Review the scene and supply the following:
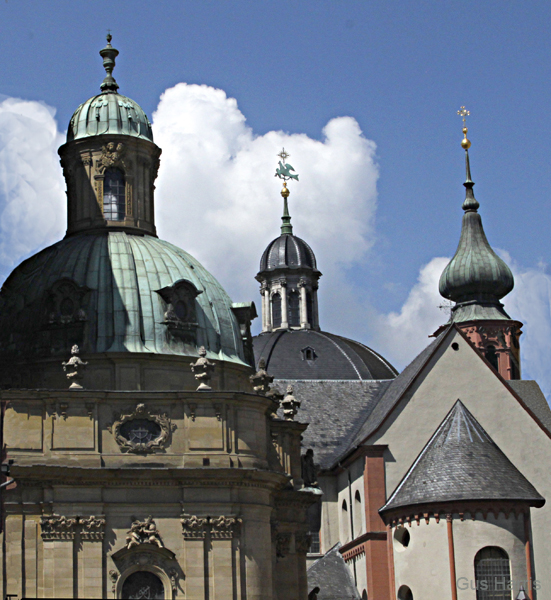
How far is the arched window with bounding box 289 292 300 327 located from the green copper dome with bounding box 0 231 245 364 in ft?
120

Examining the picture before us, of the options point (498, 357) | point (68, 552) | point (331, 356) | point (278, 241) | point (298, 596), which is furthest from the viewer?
point (278, 241)

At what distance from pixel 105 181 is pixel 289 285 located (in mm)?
36852

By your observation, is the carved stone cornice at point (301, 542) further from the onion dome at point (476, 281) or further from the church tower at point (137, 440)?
the onion dome at point (476, 281)

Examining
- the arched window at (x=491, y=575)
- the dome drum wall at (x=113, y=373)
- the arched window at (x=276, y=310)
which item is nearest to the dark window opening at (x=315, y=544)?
the arched window at (x=491, y=575)

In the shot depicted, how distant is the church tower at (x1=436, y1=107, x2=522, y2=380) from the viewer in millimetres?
87438

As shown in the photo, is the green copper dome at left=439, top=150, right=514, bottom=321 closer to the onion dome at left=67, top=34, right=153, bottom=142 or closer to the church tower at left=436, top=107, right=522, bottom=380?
the church tower at left=436, top=107, right=522, bottom=380

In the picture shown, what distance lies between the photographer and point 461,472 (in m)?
59.2

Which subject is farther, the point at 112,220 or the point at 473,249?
the point at 473,249

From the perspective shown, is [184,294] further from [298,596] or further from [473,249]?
[473,249]

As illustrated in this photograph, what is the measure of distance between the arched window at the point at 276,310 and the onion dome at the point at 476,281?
39.5 ft

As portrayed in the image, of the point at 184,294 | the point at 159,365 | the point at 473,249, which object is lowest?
the point at 159,365

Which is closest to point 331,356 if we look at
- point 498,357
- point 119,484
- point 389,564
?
point 498,357

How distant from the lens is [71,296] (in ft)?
172

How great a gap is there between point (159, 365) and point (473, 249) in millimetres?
43055
